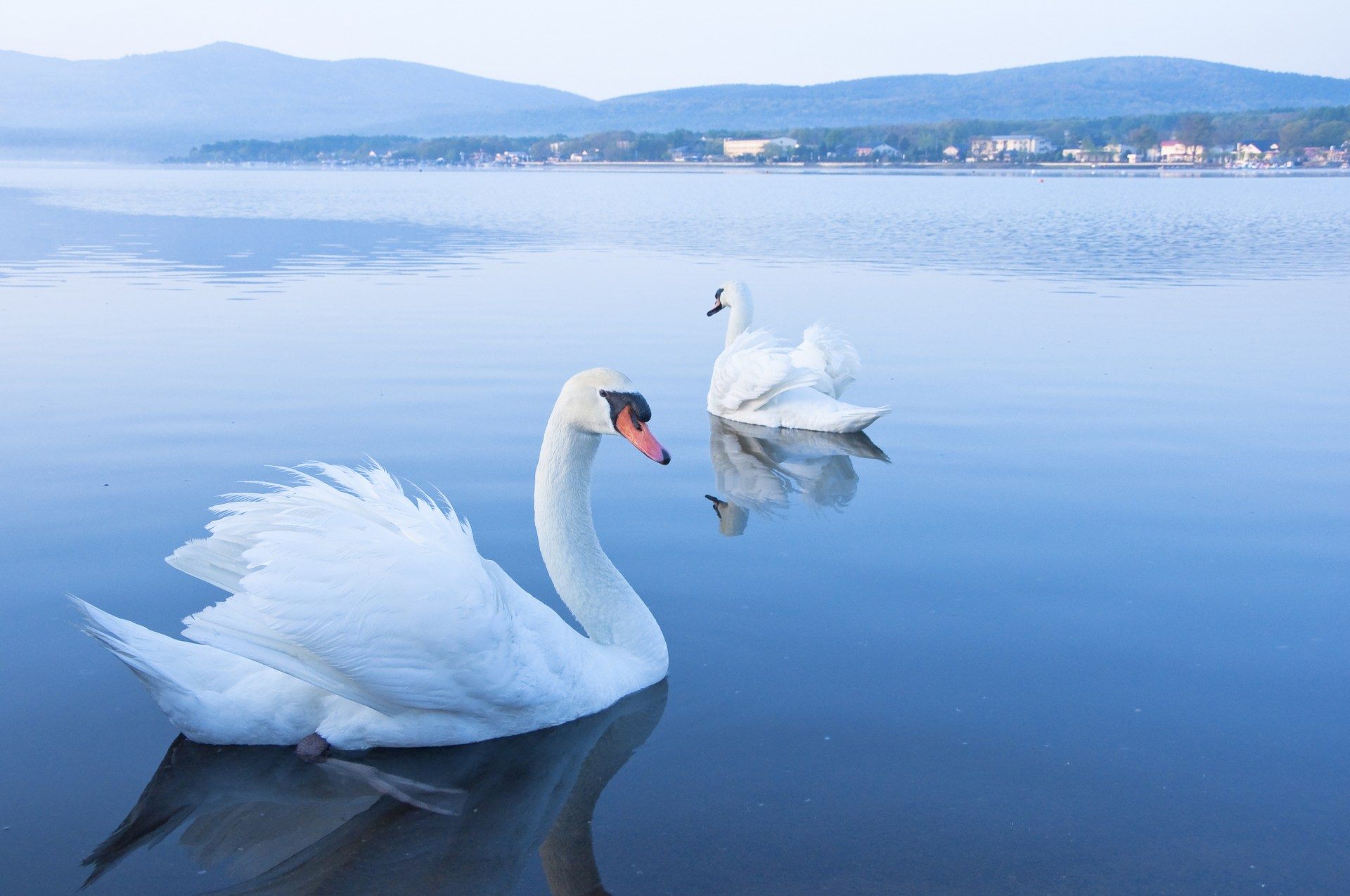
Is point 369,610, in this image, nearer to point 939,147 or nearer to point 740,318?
point 740,318

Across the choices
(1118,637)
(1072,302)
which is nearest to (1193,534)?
(1118,637)

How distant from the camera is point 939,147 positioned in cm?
12669

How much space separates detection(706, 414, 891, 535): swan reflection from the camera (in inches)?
289

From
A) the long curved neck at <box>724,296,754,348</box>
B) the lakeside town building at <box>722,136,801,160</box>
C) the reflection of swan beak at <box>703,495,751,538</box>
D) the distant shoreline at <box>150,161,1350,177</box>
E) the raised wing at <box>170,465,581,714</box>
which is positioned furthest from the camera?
the lakeside town building at <box>722,136,801,160</box>

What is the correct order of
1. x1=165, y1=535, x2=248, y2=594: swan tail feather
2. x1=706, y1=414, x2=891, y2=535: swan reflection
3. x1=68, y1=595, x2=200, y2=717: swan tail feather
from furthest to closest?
x1=706, y1=414, x2=891, y2=535: swan reflection → x1=165, y1=535, x2=248, y2=594: swan tail feather → x1=68, y1=595, x2=200, y2=717: swan tail feather

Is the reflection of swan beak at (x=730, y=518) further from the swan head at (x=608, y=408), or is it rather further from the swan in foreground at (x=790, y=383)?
the swan head at (x=608, y=408)

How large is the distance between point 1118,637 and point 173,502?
492cm

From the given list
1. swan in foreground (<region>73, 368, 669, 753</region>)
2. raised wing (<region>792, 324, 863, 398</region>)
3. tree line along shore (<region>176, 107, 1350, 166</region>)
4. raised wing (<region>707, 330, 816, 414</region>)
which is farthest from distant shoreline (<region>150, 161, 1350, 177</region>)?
swan in foreground (<region>73, 368, 669, 753</region>)

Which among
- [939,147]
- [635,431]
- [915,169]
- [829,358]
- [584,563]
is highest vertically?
[635,431]

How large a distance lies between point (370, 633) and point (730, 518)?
3.37m

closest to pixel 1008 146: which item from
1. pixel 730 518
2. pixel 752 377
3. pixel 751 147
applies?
pixel 751 147

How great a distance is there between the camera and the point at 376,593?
12.9 feet

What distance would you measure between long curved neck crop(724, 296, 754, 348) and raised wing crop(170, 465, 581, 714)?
288 inches

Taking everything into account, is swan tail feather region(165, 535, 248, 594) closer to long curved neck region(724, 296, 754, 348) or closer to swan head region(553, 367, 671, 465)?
swan head region(553, 367, 671, 465)
